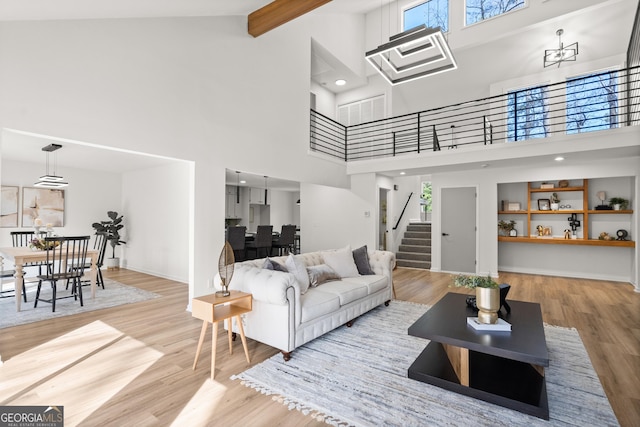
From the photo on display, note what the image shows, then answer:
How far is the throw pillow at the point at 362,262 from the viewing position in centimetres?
441

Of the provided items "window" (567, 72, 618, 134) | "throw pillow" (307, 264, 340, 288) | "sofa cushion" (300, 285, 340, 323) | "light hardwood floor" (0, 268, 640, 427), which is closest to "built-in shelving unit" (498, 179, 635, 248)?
"window" (567, 72, 618, 134)

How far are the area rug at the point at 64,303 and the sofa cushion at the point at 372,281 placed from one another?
3.36m

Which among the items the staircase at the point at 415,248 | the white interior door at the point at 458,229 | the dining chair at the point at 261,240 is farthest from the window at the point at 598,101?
the dining chair at the point at 261,240

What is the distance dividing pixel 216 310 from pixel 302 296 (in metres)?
0.85

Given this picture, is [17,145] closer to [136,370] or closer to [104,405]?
[136,370]

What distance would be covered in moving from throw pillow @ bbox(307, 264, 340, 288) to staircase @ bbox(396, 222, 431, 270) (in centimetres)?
473

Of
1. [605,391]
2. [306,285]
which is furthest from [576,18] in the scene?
[306,285]

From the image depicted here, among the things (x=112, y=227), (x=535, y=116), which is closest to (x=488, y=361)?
(x=535, y=116)

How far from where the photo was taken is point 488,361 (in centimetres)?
261

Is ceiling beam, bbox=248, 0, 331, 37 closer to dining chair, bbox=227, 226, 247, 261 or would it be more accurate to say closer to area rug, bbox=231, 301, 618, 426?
dining chair, bbox=227, 226, 247, 261

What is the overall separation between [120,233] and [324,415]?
25.8 feet

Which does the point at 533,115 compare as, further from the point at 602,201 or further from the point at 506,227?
the point at 506,227

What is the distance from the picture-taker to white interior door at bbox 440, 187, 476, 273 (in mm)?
7246

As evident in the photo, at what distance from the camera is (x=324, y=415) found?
6.58 ft
